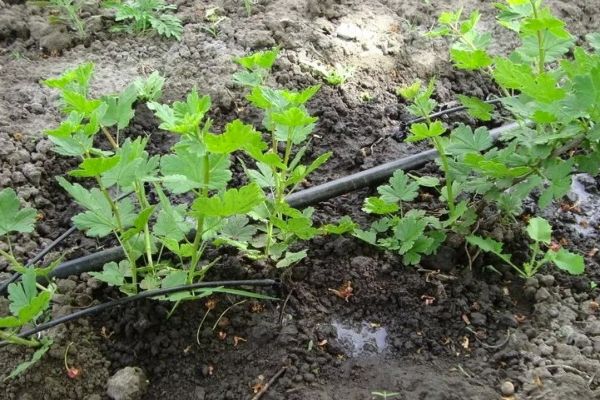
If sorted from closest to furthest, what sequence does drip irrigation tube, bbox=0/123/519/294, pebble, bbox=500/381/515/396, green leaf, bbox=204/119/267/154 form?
green leaf, bbox=204/119/267/154 < pebble, bbox=500/381/515/396 < drip irrigation tube, bbox=0/123/519/294

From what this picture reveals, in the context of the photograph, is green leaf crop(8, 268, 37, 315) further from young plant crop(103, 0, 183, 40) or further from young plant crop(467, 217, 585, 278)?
young plant crop(103, 0, 183, 40)

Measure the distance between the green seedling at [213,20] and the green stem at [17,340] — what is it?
1759 mm

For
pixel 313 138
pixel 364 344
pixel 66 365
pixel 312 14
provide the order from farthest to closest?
pixel 312 14, pixel 313 138, pixel 364 344, pixel 66 365

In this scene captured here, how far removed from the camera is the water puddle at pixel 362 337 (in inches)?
78.2

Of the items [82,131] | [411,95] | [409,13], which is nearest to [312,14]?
[409,13]

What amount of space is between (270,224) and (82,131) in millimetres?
675

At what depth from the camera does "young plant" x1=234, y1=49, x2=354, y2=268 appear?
5.96 ft

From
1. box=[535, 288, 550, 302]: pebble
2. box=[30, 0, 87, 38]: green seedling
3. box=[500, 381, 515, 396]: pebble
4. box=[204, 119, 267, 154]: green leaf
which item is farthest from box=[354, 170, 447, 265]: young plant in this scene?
box=[30, 0, 87, 38]: green seedling

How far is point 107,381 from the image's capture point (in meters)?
1.88

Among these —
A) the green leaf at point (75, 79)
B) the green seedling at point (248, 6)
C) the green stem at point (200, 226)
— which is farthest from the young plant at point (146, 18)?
the green stem at point (200, 226)

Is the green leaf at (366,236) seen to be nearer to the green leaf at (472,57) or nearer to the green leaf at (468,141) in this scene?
the green leaf at (468,141)

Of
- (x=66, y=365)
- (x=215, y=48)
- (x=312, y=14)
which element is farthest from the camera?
(x=312, y=14)

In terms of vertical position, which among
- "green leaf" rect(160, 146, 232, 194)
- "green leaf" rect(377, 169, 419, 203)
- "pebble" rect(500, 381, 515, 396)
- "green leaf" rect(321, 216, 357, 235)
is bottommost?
"pebble" rect(500, 381, 515, 396)

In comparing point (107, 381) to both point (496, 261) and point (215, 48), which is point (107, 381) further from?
point (215, 48)
